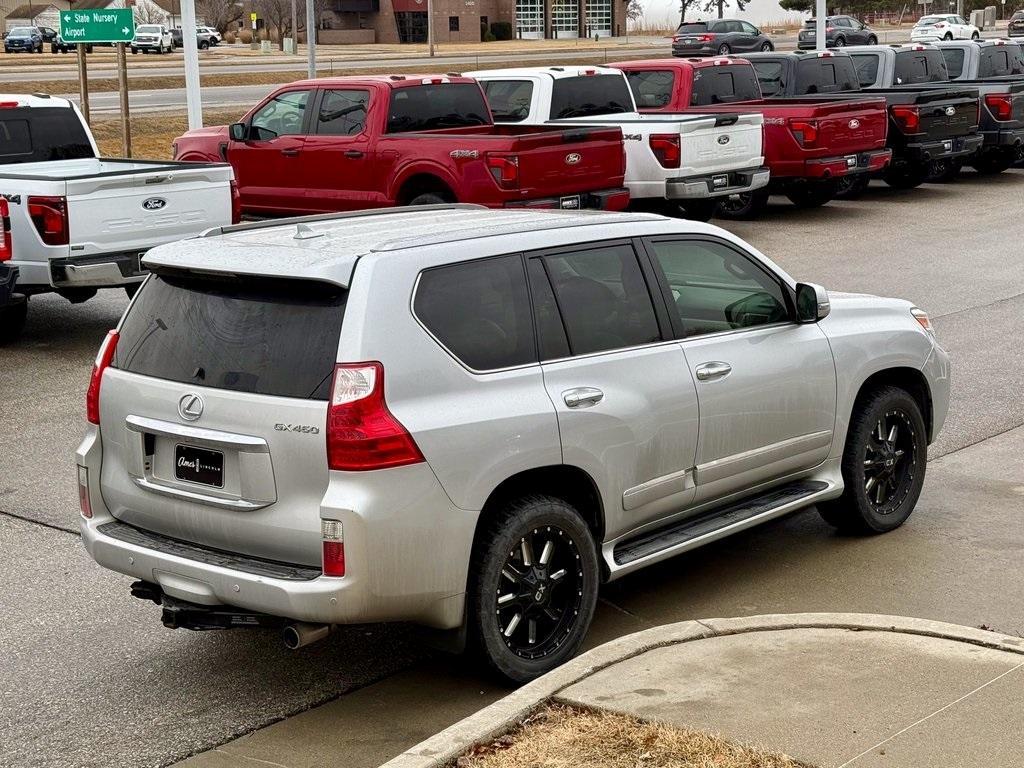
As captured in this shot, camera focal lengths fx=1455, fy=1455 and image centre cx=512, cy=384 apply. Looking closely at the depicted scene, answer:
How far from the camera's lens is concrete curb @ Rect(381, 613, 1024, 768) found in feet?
15.3

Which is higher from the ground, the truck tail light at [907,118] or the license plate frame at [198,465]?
the truck tail light at [907,118]

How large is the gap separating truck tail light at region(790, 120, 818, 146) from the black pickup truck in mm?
2094

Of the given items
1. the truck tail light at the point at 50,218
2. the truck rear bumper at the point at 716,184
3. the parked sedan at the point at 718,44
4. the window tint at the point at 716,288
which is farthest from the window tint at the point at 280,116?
the parked sedan at the point at 718,44

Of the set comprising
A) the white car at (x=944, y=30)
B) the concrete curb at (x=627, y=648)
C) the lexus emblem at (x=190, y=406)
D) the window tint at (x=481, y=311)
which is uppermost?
the white car at (x=944, y=30)

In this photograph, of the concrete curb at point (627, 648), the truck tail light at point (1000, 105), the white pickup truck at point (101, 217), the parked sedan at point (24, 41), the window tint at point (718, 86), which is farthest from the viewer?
the parked sedan at point (24, 41)

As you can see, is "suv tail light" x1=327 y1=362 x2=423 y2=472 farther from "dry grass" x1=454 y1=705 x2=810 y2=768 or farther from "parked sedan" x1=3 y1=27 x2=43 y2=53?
"parked sedan" x1=3 y1=27 x2=43 y2=53

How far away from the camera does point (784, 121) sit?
19391mm

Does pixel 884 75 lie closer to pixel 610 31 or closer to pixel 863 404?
pixel 863 404

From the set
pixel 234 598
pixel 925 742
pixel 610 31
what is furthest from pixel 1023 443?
pixel 610 31

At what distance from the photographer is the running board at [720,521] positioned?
19.7 feet

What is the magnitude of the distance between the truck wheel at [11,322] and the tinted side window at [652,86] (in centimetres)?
1040

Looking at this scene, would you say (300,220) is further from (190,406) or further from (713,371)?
(713,371)

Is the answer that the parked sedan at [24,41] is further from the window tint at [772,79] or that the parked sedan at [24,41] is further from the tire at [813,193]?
the tire at [813,193]

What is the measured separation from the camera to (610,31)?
110750 mm
